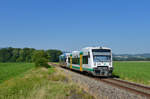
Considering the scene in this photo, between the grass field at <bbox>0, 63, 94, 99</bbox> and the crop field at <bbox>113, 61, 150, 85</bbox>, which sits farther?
the crop field at <bbox>113, 61, 150, 85</bbox>

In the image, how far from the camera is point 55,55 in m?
128

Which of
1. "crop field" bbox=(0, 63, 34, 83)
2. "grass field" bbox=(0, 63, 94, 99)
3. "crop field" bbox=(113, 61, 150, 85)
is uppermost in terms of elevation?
"grass field" bbox=(0, 63, 94, 99)

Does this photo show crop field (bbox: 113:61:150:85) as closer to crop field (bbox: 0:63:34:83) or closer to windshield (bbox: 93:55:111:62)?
windshield (bbox: 93:55:111:62)

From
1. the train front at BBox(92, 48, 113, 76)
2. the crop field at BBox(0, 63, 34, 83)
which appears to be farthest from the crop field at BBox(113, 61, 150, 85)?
the crop field at BBox(0, 63, 34, 83)

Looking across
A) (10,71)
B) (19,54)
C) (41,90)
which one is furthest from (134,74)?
(19,54)

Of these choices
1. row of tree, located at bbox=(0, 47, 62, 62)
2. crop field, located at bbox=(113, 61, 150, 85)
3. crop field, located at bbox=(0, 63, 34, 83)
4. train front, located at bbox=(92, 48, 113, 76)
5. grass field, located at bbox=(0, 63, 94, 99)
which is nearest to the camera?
grass field, located at bbox=(0, 63, 94, 99)

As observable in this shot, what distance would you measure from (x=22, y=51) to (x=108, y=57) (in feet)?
371

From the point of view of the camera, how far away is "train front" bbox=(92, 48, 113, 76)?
18.0 metres

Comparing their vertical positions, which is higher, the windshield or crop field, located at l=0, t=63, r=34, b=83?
the windshield

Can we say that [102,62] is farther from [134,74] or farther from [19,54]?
[19,54]

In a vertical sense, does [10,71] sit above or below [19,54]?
below

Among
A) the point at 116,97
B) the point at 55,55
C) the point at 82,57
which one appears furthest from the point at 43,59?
the point at 55,55

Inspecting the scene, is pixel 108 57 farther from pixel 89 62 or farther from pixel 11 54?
pixel 11 54

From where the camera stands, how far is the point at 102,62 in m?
18.3
